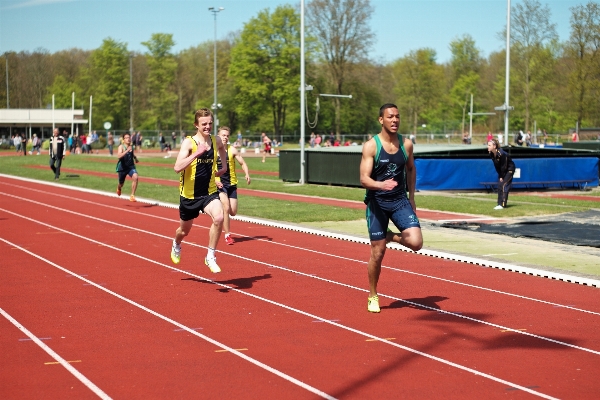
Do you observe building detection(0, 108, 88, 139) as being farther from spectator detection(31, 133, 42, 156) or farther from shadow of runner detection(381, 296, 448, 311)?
shadow of runner detection(381, 296, 448, 311)

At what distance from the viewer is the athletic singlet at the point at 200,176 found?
34.7 feet

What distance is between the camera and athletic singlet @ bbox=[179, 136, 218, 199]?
10570 millimetres

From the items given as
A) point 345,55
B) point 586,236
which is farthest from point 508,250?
point 345,55

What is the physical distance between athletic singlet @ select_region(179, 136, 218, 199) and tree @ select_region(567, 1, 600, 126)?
176ft

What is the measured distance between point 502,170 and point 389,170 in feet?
44.8

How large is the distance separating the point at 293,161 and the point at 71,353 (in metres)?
26.3

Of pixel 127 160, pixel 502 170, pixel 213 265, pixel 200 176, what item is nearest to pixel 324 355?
pixel 213 265

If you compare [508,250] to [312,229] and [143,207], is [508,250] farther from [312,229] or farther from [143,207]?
[143,207]

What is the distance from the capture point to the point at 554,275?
37.7 ft

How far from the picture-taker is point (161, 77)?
4080 inches

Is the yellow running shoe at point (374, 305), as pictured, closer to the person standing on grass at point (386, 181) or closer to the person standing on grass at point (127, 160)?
the person standing on grass at point (386, 181)

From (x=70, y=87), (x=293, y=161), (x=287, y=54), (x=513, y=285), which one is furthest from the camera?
(x=70, y=87)

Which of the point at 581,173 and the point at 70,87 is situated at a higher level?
the point at 70,87

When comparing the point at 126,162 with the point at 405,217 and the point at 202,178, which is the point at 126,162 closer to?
the point at 202,178
